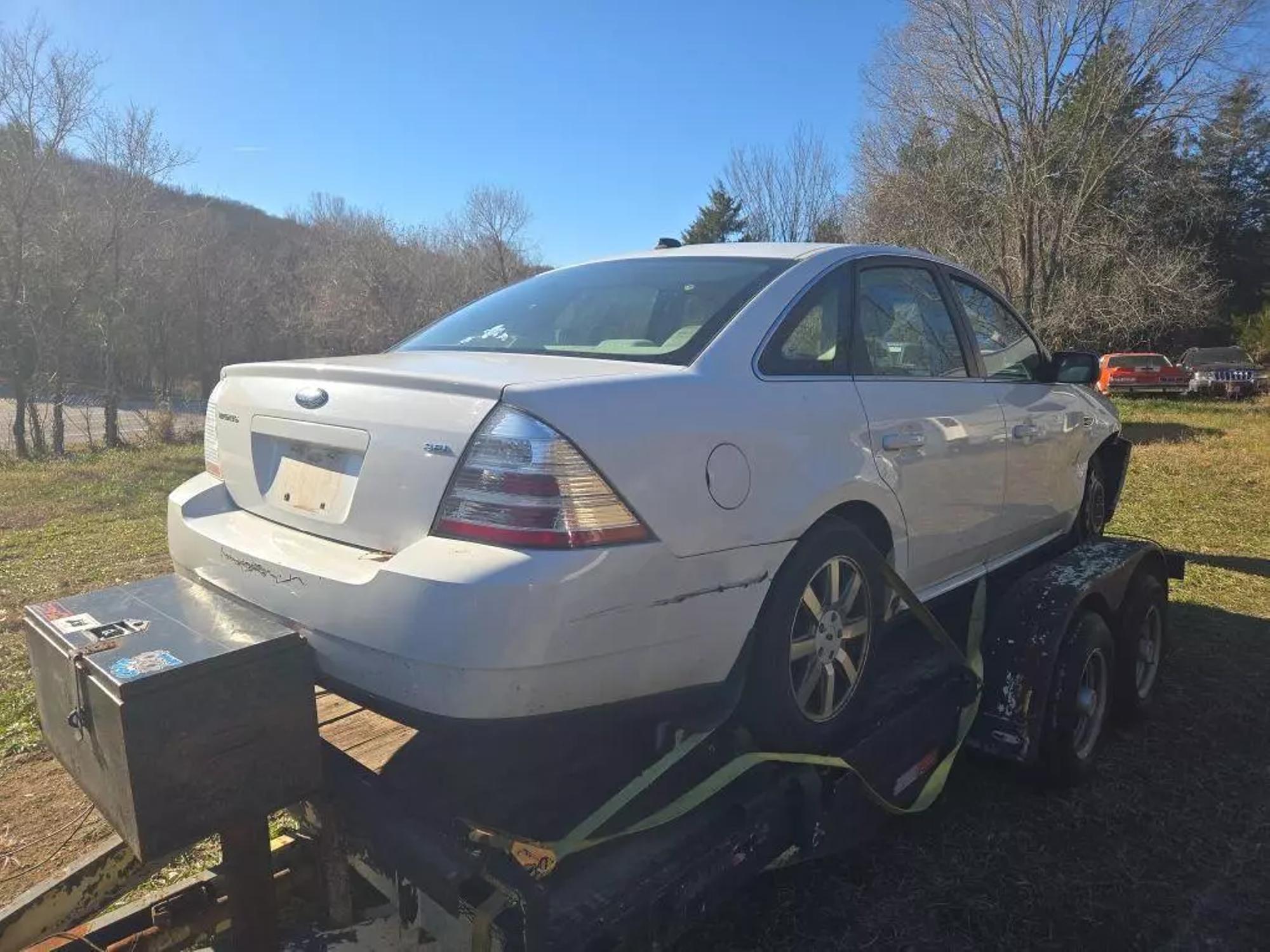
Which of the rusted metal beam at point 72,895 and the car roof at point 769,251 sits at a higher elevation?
the car roof at point 769,251

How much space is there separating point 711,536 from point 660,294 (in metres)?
1.04

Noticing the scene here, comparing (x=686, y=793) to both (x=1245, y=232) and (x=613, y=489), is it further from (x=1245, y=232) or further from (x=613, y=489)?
(x=1245, y=232)

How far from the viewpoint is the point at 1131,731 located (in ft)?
12.4

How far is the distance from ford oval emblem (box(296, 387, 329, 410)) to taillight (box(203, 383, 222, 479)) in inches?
19.7

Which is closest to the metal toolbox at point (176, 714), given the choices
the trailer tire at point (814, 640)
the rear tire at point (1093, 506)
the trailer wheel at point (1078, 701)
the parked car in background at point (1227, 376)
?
the trailer tire at point (814, 640)

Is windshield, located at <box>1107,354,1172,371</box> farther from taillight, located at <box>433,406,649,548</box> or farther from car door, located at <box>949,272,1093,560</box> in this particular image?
taillight, located at <box>433,406,649,548</box>

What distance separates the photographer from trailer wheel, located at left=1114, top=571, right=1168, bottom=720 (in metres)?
3.77

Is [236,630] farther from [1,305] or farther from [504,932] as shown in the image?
[1,305]

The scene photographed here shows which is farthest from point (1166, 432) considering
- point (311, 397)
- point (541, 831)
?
point (311, 397)

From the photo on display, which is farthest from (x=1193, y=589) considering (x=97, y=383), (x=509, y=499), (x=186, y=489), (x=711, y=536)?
(x=97, y=383)

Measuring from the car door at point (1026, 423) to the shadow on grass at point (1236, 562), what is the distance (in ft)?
9.51

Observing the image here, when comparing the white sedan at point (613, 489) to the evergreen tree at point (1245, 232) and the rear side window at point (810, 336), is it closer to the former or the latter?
the rear side window at point (810, 336)

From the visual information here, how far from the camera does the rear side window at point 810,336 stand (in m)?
2.48

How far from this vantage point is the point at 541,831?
6.55 feet
